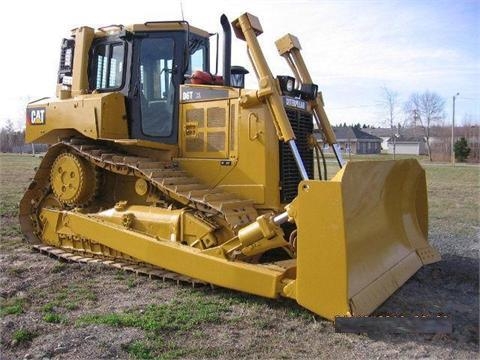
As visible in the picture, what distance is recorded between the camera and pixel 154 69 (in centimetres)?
716

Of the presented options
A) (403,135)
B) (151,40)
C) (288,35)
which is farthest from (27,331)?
(403,135)

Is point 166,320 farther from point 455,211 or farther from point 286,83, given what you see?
point 455,211

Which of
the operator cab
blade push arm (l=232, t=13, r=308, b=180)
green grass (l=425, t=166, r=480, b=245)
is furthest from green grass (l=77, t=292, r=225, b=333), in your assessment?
green grass (l=425, t=166, r=480, b=245)

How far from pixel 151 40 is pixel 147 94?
2.44ft

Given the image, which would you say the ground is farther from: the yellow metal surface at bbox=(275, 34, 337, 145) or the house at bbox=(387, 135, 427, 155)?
the house at bbox=(387, 135, 427, 155)

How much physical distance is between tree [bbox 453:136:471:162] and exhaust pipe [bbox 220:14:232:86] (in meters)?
45.5

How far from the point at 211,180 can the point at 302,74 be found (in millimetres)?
2190

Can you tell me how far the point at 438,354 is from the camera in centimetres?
418

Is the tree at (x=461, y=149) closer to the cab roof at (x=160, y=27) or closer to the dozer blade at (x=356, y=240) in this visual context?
the dozer blade at (x=356, y=240)

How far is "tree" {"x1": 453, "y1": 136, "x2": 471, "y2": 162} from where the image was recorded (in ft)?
157

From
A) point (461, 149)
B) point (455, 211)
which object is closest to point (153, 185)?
point (455, 211)

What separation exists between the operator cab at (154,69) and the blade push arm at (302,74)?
1.22 meters

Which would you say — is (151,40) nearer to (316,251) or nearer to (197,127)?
(197,127)

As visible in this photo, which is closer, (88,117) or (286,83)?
(286,83)
